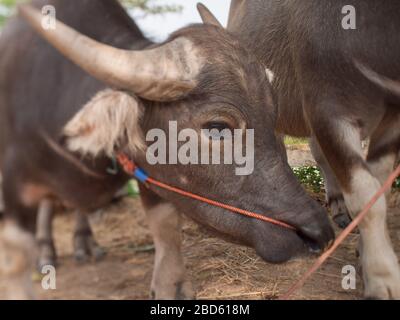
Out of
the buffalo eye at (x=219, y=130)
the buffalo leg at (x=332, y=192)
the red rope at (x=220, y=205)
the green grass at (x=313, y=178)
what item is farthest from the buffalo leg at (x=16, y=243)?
the buffalo leg at (x=332, y=192)

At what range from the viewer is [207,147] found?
5.89ft

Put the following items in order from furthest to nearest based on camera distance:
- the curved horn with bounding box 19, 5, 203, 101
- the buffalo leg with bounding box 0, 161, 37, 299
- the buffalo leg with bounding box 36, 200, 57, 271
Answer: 1. the buffalo leg with bounding box 36, 200, 57, 271
2. the buffalo leg with bounding box 0, 161, 37, 299
3. the curved horn with bounding box 19, 5, 203, 101

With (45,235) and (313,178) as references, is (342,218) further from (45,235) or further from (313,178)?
(45,235)

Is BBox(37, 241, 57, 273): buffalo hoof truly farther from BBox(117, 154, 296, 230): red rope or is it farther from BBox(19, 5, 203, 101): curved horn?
BBox(19, 5, 203, 101): curved horn

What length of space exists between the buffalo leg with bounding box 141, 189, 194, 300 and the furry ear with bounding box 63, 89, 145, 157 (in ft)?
2.09

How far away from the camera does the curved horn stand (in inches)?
60.4

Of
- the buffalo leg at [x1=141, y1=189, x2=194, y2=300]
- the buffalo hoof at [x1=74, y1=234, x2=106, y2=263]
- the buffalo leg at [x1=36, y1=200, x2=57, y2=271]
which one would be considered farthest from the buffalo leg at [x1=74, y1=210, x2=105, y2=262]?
the buffalo leg at [x1=141, y1=189, x2=194, y2=300]

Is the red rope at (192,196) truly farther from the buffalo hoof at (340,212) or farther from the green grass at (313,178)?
the buffalo hoof at (340,212)

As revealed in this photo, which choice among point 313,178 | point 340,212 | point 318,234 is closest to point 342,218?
point 340,212

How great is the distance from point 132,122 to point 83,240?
839 mm

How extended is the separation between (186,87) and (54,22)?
48cm

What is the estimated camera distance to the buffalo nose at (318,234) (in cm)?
173
